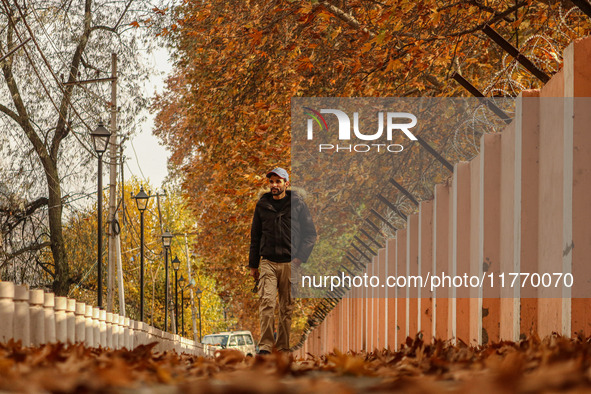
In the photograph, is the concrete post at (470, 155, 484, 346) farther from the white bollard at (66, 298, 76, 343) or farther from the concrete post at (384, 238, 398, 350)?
the concrete post at (384, 238, 398, 350)

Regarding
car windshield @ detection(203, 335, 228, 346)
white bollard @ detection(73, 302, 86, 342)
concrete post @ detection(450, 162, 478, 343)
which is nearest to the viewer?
concrete post @ detection(450, 162, 478, 343)

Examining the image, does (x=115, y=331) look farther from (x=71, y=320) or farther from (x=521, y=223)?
(x=521, y=223)

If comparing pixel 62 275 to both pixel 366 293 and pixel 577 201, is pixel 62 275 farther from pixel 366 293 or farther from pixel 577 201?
pixel 577 201

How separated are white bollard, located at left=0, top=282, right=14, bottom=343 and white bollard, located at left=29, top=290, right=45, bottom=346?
626mm

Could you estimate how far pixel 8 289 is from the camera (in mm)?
6254

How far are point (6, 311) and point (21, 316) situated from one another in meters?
0.35

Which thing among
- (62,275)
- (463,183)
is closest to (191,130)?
(62,275)

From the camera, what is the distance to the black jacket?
9.68 m

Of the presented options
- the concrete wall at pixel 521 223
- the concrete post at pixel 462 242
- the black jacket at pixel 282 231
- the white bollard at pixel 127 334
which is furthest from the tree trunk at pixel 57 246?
the concrete post at pixel 462 242

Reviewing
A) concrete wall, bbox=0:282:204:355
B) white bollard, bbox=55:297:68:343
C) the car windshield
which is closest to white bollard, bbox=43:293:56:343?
concrete wall, bbox=0:282:204:355

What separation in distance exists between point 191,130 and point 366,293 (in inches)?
246

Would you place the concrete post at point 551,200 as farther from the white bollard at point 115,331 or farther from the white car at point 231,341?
the white car at point 231,341

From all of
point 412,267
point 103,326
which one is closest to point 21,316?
point 103,326

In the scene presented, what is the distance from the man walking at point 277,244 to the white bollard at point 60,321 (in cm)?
249
